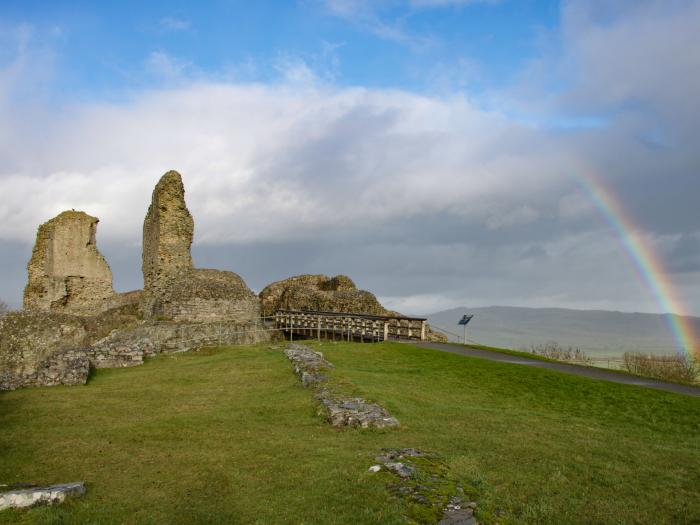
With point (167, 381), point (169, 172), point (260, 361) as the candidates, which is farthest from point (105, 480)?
point (169, 172)

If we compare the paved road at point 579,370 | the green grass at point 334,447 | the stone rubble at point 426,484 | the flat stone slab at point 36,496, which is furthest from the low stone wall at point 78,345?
the stone rubble at point 426,484

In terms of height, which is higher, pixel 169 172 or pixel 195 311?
pixel 169 172

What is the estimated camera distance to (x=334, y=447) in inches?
393

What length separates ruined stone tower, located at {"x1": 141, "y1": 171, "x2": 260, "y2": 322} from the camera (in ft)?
104

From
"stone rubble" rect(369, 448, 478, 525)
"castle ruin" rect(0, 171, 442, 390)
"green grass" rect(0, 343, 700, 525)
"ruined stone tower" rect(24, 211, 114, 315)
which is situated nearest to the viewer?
"stone rubble" rect(369, 448, 478, 525)

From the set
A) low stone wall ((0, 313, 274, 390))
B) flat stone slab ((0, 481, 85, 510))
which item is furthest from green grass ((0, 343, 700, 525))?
low stone wall ((0, 313, 274, 390))

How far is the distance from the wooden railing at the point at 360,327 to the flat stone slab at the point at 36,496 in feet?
69.6

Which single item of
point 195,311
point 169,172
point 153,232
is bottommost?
point 195,311

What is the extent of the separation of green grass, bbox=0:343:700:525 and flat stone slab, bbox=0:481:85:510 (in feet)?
0.71

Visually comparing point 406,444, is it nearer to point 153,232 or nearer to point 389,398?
point 389,398

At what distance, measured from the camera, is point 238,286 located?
34438mm

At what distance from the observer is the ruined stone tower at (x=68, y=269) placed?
121ft

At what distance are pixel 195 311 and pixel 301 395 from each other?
18.4 m

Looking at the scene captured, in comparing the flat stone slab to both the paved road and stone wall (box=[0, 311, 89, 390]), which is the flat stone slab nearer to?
stone wall (box=[0, 311, 89, 390])
